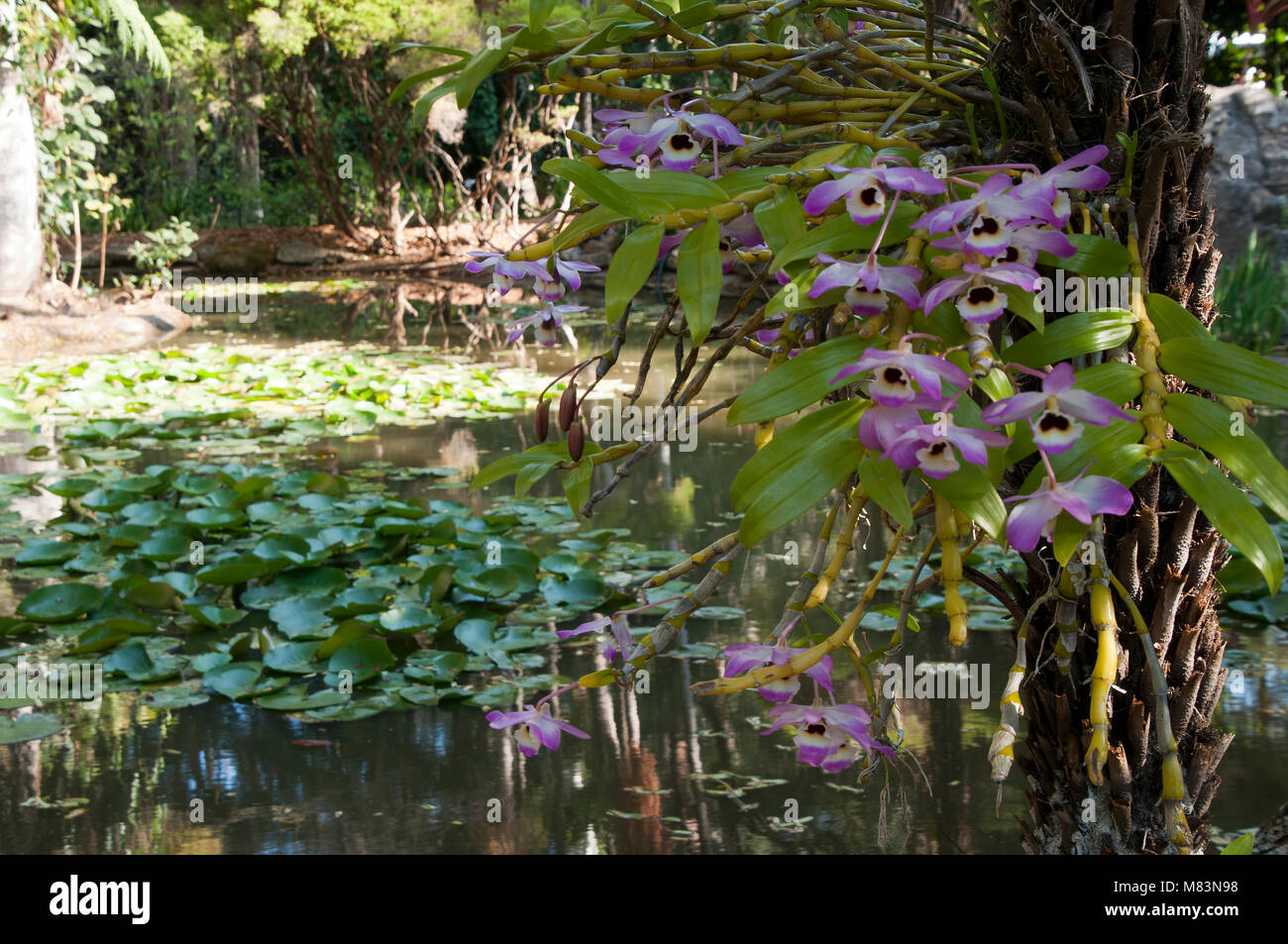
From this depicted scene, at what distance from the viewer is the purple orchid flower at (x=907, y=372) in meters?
0.55

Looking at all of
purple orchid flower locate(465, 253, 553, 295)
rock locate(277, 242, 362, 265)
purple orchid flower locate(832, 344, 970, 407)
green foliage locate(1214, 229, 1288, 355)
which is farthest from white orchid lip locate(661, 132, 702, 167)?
rock locate(277, 242, 362, 265)

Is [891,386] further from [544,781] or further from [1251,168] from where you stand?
[1251,168]

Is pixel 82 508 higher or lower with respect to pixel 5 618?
higher

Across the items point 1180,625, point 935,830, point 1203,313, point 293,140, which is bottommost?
point 935,830

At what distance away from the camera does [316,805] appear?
71.7 inches

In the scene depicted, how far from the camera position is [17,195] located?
6.89 m

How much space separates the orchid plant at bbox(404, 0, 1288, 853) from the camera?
1.90 ft

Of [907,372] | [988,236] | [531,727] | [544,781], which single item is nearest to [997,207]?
[988,236]

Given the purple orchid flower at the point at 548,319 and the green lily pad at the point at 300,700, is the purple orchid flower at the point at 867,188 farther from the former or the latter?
the green lily pad at the point at 300,700

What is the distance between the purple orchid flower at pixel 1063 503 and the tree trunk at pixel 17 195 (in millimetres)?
7542

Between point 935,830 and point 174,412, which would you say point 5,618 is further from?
point 174,412

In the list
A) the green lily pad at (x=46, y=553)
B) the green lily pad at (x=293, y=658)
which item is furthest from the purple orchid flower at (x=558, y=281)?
the green lily pad at (x=46, y=553)
